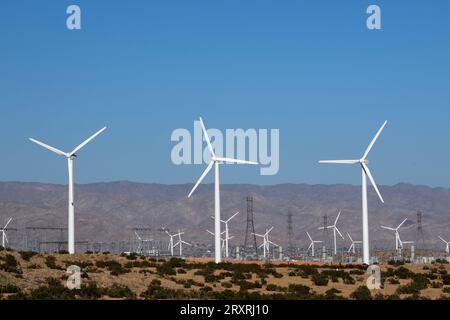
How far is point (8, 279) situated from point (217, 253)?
104 ft

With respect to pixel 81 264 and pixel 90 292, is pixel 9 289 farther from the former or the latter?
pixel 81 264

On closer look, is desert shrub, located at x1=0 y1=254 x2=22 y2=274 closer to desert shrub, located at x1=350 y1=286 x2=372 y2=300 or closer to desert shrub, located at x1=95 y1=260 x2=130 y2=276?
desert shrub, located at x1=95 y1=260 x2=130 y2=276

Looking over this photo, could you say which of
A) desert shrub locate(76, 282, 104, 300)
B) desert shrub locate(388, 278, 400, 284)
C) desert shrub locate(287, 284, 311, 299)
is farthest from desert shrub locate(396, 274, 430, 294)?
desert shrub locate(76, 282, 104, 300)

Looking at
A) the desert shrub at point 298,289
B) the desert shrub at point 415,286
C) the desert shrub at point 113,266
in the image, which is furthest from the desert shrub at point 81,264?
the desert shrub at point 415,286

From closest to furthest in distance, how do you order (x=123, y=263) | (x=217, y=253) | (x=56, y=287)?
(x=56, y=287), (x=123, y=263), (x=217, y=253)

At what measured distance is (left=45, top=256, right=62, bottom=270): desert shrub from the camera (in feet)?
195

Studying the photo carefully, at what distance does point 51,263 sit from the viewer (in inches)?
2422

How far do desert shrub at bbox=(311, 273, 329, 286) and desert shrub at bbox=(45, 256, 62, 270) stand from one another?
667 inches

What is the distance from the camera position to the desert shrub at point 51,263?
59.5 meters

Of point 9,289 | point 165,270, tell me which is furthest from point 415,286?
point 9,289
